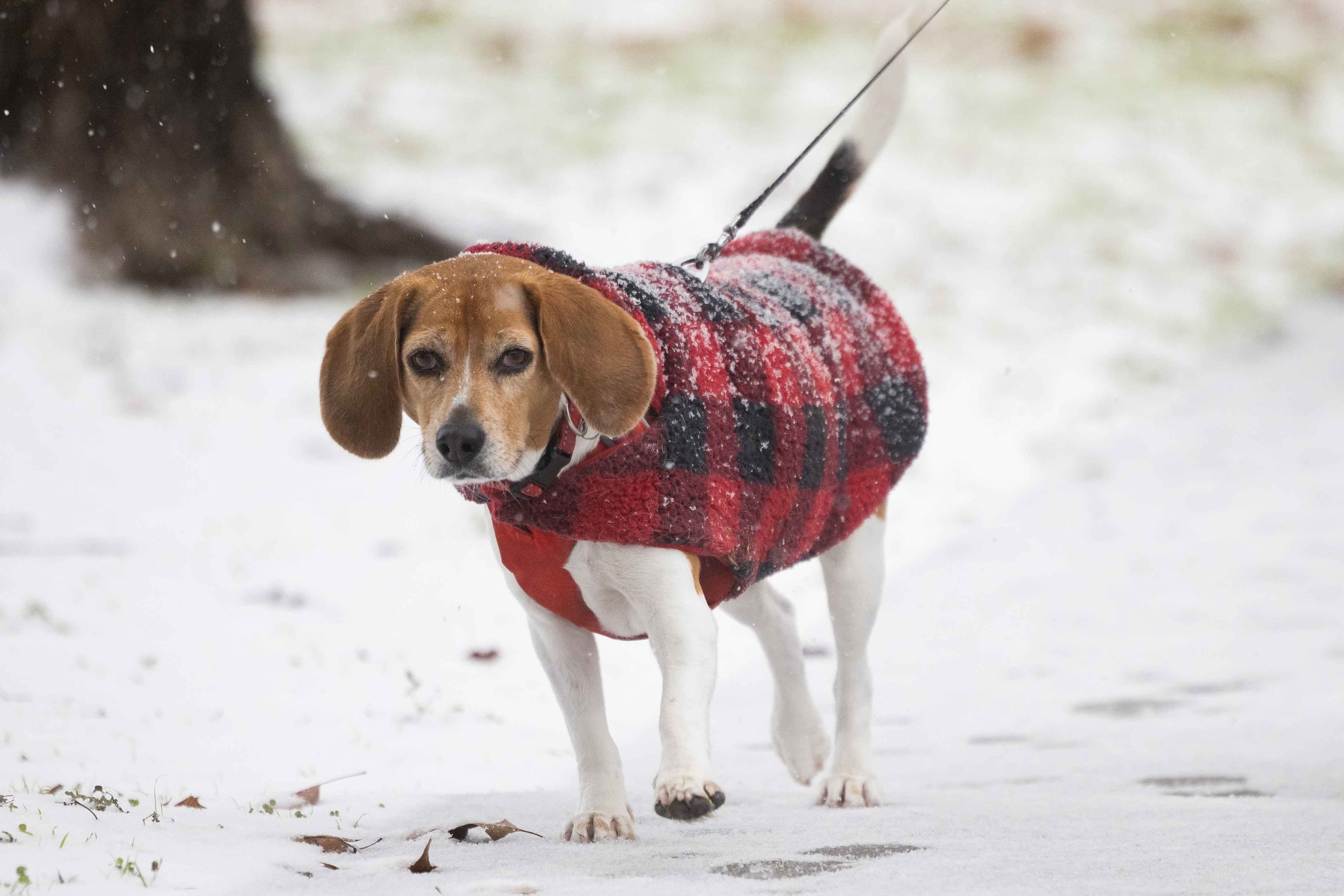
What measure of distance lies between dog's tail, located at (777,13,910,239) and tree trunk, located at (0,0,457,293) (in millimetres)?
6995

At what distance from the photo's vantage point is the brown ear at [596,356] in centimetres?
295

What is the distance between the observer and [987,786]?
3.97m

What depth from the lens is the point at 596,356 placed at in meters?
2.96

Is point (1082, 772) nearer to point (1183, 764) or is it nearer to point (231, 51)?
point (1183, 764)

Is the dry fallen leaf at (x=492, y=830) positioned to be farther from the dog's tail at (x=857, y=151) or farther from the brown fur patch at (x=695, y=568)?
the dog's tail at (x=857, y=151)

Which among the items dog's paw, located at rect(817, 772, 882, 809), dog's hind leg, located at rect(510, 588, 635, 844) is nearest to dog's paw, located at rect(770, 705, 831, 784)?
dog's paw, located at rect(817, 772, 882, 809)

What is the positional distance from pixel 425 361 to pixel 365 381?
18 cm

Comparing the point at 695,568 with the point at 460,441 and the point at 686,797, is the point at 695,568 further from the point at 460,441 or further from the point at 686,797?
the point at 460,441

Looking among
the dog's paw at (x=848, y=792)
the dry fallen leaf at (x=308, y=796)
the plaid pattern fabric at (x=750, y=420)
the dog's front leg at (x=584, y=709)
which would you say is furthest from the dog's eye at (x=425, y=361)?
the dog's paw at (x=848, y=792)

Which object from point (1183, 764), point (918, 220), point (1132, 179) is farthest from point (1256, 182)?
point (1183, 764)

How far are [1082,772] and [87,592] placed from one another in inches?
155

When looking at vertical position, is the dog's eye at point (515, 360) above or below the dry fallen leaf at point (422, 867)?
above

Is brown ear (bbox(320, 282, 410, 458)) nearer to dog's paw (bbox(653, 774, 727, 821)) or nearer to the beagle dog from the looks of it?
the beagle dog

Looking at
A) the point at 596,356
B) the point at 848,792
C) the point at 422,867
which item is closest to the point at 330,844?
the point at 422,867
